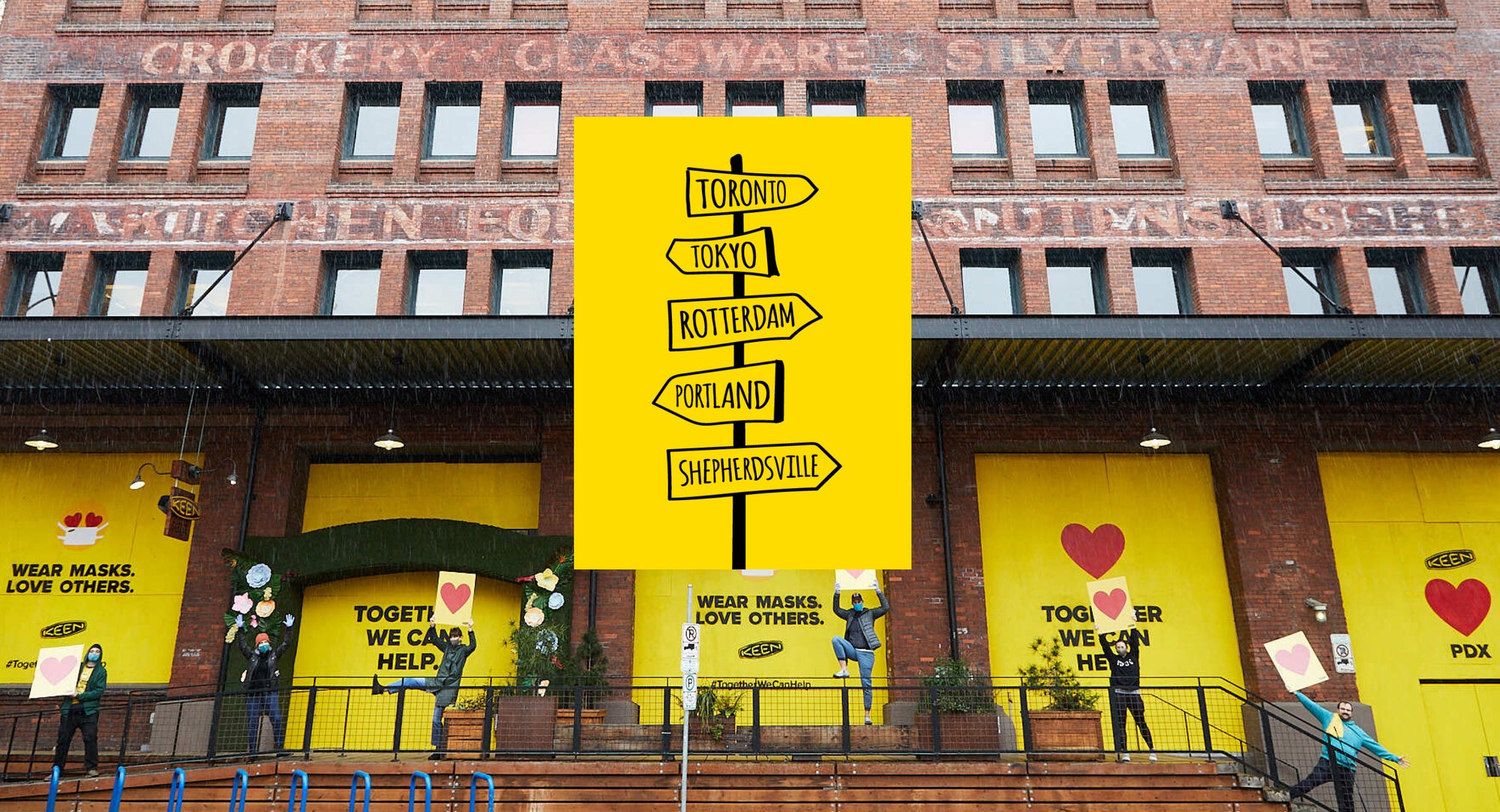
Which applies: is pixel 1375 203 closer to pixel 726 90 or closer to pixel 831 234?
pixel 726 90

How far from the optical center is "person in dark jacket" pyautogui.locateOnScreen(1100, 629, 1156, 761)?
14164mm

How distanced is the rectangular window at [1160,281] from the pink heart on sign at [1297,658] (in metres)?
8.27

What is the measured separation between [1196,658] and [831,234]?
15234 millimetres

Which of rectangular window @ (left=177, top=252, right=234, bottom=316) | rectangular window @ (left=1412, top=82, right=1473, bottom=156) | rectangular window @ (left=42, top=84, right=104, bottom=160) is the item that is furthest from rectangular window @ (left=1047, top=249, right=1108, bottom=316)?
rectangular window @ (left=42, top=84, right=104, bottom=160)

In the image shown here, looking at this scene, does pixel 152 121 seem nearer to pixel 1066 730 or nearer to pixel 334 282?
pixel 334 282

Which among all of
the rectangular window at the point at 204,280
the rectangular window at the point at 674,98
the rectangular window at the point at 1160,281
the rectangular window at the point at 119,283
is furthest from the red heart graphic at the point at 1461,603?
the rectangular window at the point at 119,283

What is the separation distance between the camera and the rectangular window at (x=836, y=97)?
69.0 ft

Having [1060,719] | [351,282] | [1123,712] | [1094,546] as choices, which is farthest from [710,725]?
[351,282]

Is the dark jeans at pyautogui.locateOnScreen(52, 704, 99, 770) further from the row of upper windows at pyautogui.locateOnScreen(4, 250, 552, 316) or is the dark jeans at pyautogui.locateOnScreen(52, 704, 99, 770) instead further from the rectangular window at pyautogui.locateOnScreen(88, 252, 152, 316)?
the rectangular window at pyautogui.locateOnScreen(88, 252, 152, 316)

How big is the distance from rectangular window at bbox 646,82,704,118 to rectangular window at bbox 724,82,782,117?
25.3 inches

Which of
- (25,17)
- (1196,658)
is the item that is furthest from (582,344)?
(25,17)

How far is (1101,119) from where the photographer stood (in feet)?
66.8

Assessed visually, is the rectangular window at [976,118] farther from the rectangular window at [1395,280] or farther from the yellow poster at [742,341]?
the yellow poster at [742,341]

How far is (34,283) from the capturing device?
1942cm
